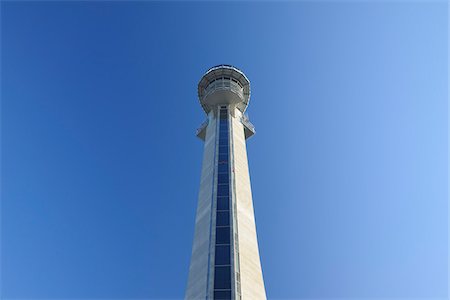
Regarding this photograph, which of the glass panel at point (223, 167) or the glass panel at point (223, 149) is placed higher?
the glass panel at point (223, 149)

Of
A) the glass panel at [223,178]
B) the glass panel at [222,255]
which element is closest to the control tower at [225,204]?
the glass panel at [222,255]

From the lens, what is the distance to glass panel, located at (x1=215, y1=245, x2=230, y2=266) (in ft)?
130

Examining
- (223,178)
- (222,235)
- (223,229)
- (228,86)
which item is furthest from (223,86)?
(222,235)

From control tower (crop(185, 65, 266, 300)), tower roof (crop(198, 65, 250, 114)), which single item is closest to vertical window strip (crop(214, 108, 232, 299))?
control tower (crop(185, 65, 266, 300))

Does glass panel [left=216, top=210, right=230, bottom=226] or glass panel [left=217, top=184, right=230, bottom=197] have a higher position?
glass panel [left=217, top=184, right=230, bottom=197]

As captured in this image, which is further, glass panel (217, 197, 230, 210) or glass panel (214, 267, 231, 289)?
glass panel (217, 197, 230, 210)

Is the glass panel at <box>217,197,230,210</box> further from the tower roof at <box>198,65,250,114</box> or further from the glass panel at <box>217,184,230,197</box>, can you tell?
the tower roof at <box>198,65,250,114</box>

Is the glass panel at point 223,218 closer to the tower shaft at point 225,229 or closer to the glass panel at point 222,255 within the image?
the tower shaft at point 225,229

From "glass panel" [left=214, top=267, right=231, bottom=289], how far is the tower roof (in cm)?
2993

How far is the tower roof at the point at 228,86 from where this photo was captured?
209 feet

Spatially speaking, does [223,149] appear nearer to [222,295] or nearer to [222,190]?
[222,190]

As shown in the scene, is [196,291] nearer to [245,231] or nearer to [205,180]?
[245,231]

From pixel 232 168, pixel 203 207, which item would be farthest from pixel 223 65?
pixel 203 207

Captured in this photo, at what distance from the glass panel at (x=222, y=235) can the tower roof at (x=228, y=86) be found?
25.0m
